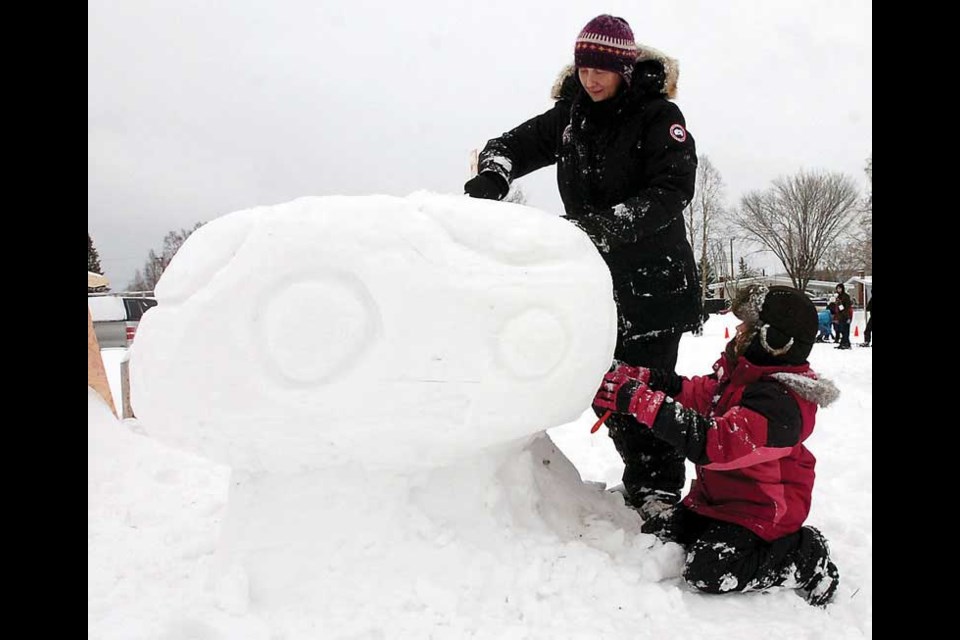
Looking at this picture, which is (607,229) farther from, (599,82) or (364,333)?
(364,333)

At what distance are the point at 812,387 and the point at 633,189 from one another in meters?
1.01

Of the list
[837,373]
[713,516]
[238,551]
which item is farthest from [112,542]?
[837,373]

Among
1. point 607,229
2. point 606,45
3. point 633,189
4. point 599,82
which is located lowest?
point 607,229

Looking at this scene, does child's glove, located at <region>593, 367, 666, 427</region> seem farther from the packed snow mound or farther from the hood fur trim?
the hood fur trim

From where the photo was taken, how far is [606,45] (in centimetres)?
262

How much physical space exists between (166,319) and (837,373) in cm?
823

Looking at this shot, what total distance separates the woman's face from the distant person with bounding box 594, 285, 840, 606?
950 millimetres

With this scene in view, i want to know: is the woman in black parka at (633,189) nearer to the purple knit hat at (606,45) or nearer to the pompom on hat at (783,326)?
the purple knit hat at (606,45)

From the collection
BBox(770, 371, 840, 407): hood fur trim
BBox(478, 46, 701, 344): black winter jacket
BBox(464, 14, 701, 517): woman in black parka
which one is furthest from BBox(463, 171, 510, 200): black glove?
BBox(770, 371, 840, 407): hood fur trim

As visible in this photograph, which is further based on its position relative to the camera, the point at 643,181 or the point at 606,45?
the point at 643,181

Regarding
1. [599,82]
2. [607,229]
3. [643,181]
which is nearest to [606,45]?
[599,82]

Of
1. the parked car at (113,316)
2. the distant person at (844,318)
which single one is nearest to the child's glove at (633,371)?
the distant person at (844,318)

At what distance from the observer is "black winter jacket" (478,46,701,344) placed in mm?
2600

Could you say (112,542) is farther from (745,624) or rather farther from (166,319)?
(745,624)
